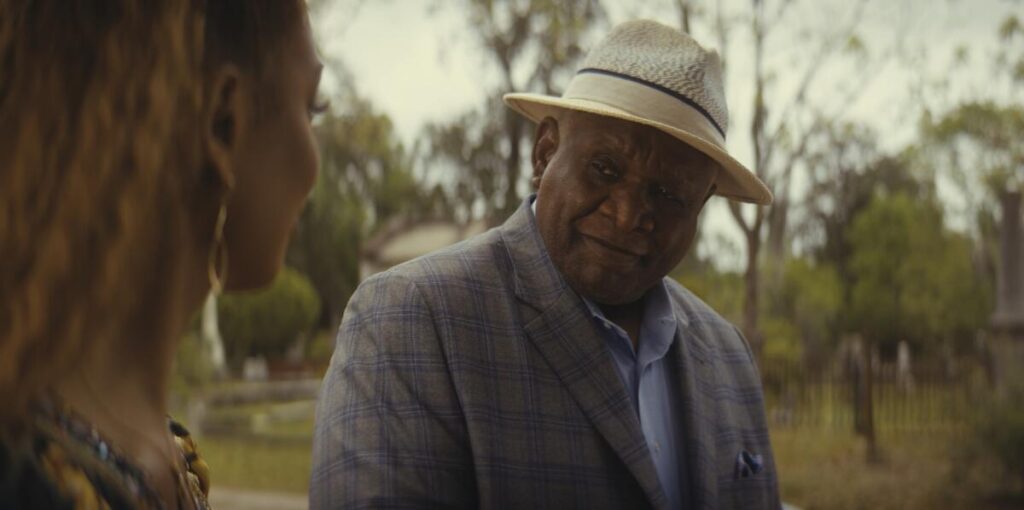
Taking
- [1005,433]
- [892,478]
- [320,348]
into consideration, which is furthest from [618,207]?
[320,348]

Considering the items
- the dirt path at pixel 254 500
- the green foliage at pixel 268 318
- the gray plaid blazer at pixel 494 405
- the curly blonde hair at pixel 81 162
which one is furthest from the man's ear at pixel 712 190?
the green foliage at pixel 268 318

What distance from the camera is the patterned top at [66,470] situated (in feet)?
2.96

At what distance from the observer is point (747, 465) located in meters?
2.57

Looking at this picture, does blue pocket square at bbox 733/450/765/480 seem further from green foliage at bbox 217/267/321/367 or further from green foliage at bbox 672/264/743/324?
green foliage at bbox 217/267/321/367

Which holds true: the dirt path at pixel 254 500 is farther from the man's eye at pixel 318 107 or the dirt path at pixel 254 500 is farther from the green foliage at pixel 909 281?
the green foliage at pixel 909 281

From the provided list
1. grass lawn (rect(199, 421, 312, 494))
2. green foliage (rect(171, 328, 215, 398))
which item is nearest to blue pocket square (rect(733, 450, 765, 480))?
grass lawn (rect(199, 421, 312, 494))

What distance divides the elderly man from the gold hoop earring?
3.46 ft

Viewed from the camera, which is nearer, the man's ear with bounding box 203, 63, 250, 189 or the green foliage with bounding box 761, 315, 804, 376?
the man's ear with bounding box 203, 63, 250, 189

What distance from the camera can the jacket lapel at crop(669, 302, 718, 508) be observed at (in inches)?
94.7

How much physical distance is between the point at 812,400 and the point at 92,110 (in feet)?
48.4

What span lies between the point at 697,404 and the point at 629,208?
447mm

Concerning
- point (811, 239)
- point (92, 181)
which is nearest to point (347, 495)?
point (92, 181)

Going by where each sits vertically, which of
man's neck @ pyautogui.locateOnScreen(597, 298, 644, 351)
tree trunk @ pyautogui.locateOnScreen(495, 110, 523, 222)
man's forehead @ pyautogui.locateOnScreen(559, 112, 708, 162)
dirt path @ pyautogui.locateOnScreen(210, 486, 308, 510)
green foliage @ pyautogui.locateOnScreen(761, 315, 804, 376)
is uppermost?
tree trunk @ pyautogui.locateOnScreen(495, 110, 523, 222)

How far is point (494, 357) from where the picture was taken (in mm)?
2377
